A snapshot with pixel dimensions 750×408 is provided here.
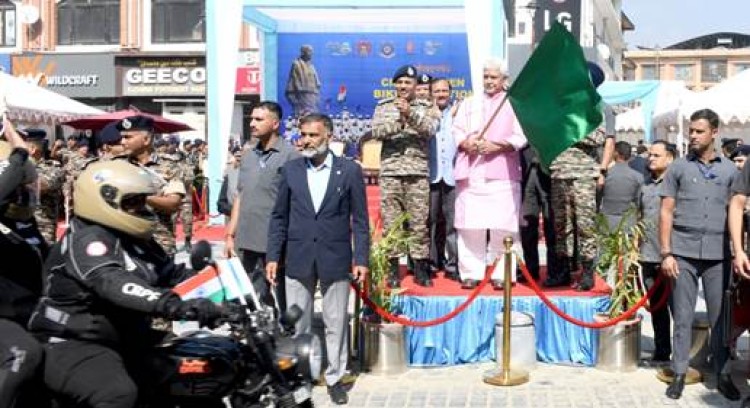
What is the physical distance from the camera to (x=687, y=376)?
300 inches

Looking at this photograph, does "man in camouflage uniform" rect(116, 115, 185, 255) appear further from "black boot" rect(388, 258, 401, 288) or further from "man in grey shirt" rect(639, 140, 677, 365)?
"man in grey shirt" rect(639, 140, 677, 365)

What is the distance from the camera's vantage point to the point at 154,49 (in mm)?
35219

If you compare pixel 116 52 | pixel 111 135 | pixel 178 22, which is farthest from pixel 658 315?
pixel 116 52

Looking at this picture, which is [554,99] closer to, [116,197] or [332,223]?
[332,223]

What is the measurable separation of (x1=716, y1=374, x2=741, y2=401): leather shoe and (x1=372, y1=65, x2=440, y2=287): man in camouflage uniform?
8.69 ft

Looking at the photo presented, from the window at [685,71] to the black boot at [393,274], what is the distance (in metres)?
86.3

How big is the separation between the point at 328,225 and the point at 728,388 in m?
2.96

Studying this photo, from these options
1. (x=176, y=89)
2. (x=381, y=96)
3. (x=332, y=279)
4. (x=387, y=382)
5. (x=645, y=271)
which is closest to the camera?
(x=332, y=279)

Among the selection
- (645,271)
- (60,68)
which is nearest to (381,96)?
(645,271)

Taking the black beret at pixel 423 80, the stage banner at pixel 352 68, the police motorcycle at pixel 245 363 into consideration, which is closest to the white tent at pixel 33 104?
the stage banner at pixel 352 68

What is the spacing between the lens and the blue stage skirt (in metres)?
8.22

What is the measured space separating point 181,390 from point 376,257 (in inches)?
161

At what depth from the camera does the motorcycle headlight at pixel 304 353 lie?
3.88 metres

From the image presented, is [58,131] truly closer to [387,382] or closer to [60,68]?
[60,68]
